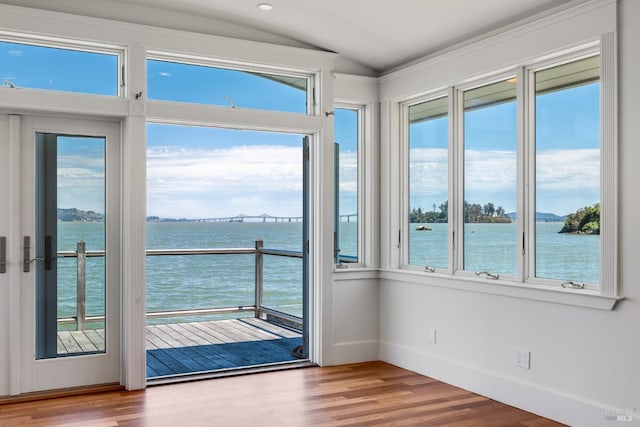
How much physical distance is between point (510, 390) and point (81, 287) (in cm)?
321

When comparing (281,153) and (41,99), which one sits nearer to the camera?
(41,99)

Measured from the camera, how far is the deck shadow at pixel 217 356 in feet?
17.1

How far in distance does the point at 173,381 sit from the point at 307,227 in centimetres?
175

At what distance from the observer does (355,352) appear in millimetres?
5477

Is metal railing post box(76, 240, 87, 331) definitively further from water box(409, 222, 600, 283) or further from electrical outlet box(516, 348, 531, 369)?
electrical outlet box(516, 348, 531, 369)

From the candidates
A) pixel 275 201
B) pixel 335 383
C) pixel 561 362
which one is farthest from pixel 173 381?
pixel 275 201

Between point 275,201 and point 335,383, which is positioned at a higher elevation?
point 275,201

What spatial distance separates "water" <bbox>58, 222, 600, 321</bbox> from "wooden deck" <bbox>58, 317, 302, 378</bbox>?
0.82 ft

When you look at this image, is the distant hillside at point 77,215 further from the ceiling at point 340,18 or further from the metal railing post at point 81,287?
the ceiling at point 340,18

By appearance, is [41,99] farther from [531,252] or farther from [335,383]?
[531,252]

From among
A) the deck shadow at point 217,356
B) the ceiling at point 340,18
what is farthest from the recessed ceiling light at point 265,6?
the deck shadow at point 217,356

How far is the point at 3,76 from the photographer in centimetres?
418

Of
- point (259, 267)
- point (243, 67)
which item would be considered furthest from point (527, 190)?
point (259, 267)

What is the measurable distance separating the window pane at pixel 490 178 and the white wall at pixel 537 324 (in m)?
0.23
